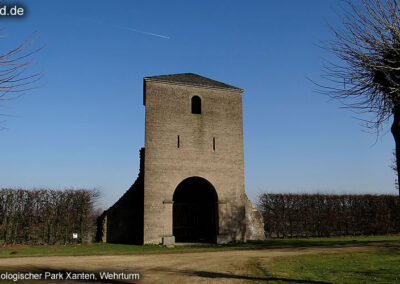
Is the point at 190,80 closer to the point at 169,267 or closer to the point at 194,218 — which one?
the point at 194,218

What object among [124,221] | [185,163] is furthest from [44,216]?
[185,163]

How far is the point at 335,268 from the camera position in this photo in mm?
10742

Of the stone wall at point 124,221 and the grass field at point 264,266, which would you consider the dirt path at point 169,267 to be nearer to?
the grass field at point 264,266

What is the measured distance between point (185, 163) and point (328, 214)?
43.9 feet

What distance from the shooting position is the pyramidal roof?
2090cm

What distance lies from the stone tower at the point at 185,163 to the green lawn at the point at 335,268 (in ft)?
24.6

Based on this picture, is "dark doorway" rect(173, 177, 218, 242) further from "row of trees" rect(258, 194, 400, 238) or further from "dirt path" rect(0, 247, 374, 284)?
"dirt path" rect(0, 247, 374, 284)

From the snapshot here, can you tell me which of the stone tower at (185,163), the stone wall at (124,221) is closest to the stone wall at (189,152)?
the stone tower at (185,163)

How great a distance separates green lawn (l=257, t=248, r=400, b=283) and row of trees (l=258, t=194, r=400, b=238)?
1111cm

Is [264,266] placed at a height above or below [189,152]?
below

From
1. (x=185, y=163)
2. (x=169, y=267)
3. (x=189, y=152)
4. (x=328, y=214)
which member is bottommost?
(x=169, y=267)

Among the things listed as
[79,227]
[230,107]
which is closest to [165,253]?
[79,227]

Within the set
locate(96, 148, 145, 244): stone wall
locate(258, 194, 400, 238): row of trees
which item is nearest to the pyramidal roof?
locate(96, 148, 145, 244): stone wall

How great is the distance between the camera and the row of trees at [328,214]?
1000 inches
